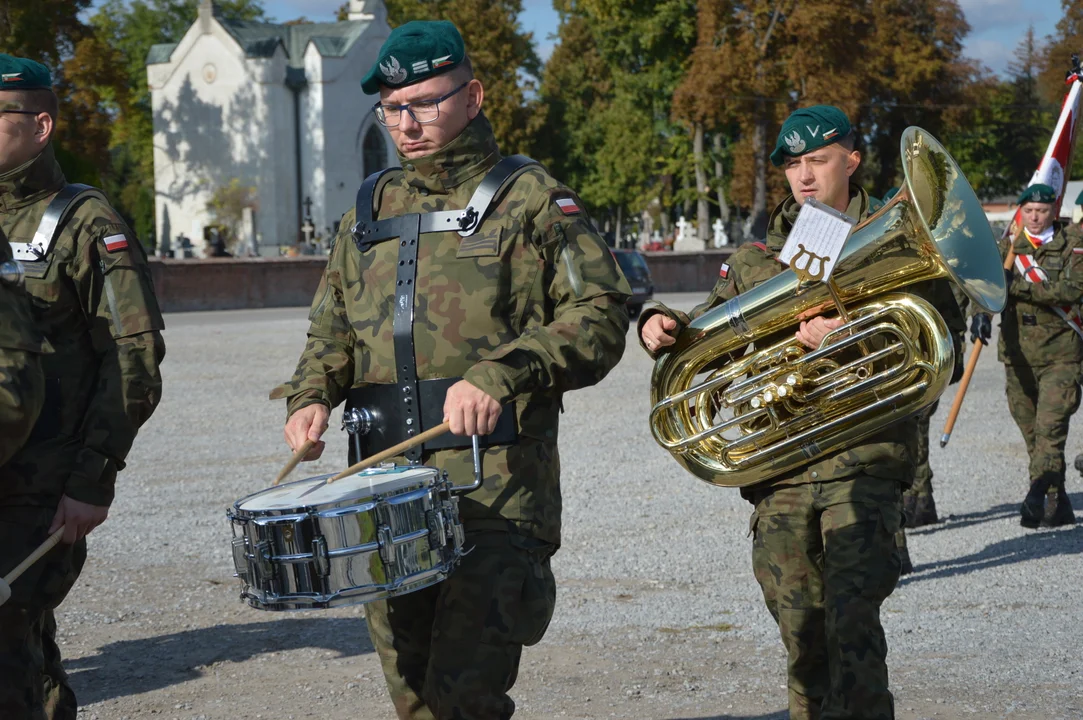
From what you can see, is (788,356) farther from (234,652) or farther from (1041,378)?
(1041,378)

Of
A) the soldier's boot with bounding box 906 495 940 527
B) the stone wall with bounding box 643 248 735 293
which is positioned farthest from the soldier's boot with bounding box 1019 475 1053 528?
the stone wall with bounding box 643 248 735 293

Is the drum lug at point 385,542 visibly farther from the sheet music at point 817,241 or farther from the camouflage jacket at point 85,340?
the sheet music at point 817,241

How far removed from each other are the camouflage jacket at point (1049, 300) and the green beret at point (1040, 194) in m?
0.23

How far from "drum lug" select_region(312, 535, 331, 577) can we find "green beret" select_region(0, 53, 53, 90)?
1821 mm

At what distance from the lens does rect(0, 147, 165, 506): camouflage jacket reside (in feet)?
13.3

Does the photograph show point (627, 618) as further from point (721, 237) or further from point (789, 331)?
point (721, 237)

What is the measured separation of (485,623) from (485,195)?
3.63 ft

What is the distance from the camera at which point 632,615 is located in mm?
6820

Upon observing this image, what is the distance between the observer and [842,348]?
14.6 feet

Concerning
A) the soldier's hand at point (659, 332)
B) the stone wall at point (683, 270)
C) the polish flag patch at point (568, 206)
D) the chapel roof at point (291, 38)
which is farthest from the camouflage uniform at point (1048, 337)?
the chapel roof at point (291, 38)

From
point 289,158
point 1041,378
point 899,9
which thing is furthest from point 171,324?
point 289,158

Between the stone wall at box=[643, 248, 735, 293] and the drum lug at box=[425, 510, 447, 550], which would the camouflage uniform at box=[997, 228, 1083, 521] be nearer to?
the drum lug at box=[425, 510, 447, 550]

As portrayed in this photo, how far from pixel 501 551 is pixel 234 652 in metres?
2.99

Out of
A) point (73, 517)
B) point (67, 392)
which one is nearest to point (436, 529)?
point (73, 517)
